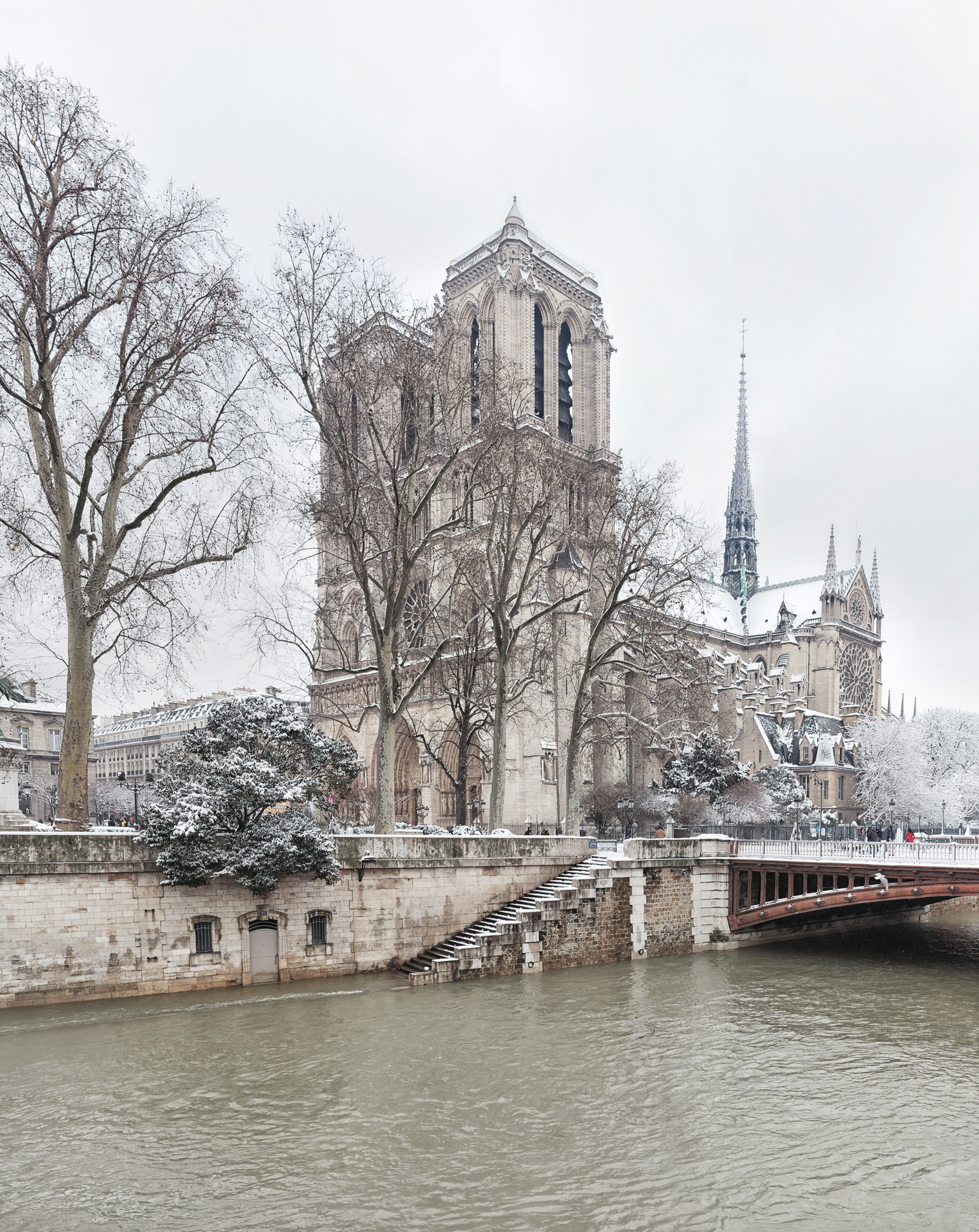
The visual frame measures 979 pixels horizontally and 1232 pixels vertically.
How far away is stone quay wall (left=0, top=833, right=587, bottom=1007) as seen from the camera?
16.5 m

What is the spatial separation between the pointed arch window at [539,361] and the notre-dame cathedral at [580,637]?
118 millimetres

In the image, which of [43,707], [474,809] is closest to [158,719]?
[43,707]

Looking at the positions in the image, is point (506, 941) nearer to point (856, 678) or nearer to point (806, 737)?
point (806, 737)

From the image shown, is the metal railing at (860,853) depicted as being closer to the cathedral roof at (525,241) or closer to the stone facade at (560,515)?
the stone facade at (560,515)

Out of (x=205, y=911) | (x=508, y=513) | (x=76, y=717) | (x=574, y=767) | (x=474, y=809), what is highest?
(x=508, y=513)

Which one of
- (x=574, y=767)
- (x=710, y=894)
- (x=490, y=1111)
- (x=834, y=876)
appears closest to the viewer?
(x=490, y=1111)

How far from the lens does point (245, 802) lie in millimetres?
18422

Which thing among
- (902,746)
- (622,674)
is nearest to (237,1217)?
(622,674)

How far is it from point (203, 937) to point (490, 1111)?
8.89 m

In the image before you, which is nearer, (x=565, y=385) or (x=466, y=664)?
(x=466, y=664)

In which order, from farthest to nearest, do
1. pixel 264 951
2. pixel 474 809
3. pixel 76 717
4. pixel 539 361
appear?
1. pixel 539 361
2. pixel 474 809
3. pixel 264 951
4. pixel 76 717

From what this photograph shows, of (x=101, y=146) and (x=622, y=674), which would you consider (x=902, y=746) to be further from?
(x=101, y=146)

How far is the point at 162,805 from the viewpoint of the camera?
60.5 feet

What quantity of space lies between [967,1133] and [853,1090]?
177 centimetres
